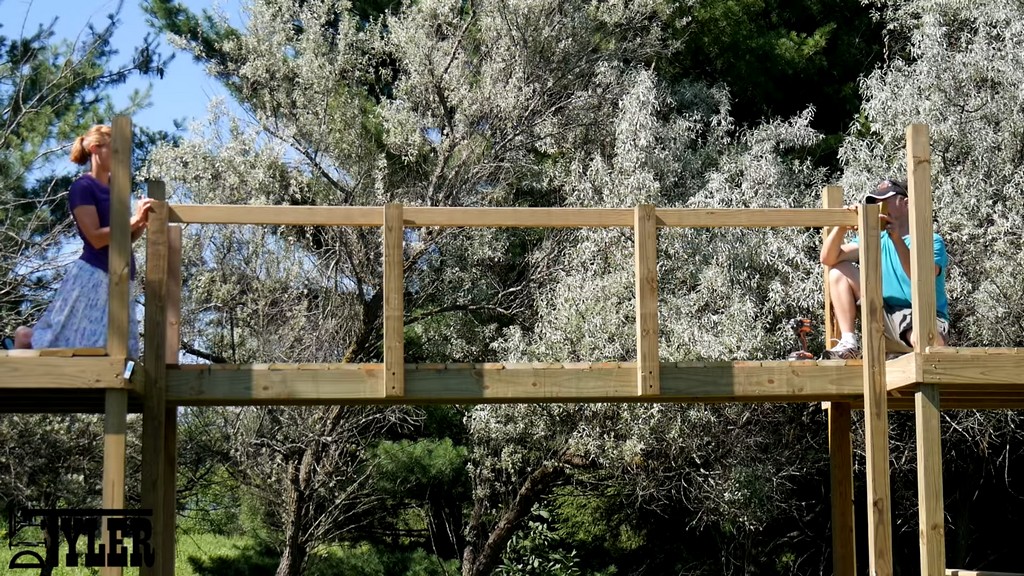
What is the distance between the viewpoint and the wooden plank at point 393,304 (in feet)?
18.7

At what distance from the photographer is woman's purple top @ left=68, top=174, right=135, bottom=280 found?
→ 17.7ft

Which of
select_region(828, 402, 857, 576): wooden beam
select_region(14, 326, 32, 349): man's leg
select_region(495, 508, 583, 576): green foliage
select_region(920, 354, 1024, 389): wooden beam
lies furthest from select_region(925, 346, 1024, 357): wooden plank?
select_region(495, 508, 583, 576): green foliage

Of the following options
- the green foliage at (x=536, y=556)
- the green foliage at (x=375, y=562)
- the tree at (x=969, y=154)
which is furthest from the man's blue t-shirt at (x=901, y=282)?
the green foliage at (x=375, y=562)

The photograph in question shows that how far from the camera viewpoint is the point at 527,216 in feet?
19.5

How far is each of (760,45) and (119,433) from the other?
33.8 ft

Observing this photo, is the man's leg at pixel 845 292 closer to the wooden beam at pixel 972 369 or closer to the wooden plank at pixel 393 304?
the wooden beam at pixel 972 369

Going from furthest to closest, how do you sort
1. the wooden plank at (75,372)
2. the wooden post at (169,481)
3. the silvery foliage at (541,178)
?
the silvery foliage at (541,178) < the wooden post at (169,481) < the wooden plank at (75,372)

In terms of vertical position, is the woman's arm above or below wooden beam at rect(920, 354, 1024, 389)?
above

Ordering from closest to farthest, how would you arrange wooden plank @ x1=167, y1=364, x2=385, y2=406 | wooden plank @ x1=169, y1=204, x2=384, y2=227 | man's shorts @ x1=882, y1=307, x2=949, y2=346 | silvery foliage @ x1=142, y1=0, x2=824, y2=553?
1. wooden plank @ x1=169, y1=204, x2=384, y2=227
2. wooden plank @ x1=167, y1=364, x2=385, y2=406
3. man's shorts @ x1=882, y1=307, x2=949, y2=346
4. silvery foliage @ x1=142, y1=0, x2=824, y2=553

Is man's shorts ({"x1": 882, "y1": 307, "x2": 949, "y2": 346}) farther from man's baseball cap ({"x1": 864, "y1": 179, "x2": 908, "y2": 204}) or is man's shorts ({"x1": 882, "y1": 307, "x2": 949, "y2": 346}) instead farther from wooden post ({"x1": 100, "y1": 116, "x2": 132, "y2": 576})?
wooden post ({"x1": 100, "y1": 116, "x2": 132, "y2": 576})

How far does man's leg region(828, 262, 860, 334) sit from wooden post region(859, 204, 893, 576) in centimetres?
39

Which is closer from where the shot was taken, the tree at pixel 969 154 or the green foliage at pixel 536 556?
the tree at pixel 969 154

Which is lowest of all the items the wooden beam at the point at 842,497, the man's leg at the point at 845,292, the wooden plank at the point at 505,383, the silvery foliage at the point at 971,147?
the wooden beam at the point at 842,497

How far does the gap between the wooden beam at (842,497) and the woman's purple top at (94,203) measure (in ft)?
13.4
